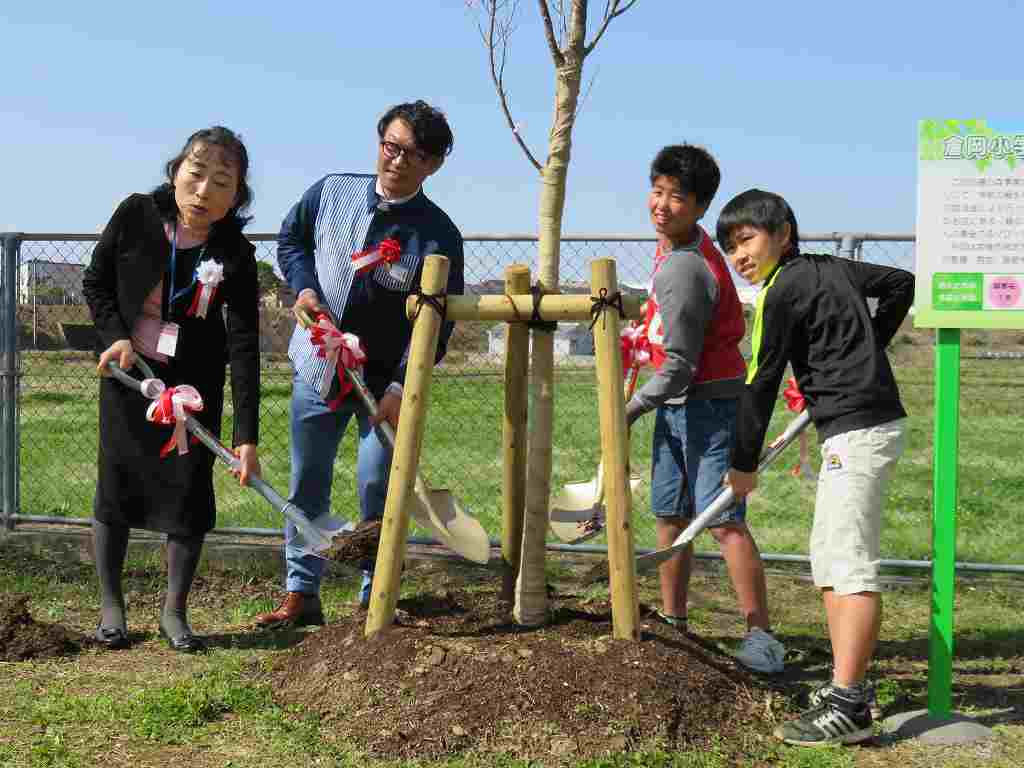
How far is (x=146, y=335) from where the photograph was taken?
422 cm

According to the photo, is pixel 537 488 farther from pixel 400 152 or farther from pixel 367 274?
pixel 400 152

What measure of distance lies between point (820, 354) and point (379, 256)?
1566 millimetres

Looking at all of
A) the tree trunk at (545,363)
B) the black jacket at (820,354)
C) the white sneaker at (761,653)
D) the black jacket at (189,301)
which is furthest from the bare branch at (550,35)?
the white sneaker at (761,653)

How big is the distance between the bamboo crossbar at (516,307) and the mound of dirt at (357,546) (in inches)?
36.3

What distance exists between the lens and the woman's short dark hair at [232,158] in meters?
4.14

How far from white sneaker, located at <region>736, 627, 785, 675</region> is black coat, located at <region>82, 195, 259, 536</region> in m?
1.93

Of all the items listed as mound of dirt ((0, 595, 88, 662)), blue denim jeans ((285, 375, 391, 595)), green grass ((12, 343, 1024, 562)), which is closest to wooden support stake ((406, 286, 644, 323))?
blue denim jeans ((285, 375, 391, 595))

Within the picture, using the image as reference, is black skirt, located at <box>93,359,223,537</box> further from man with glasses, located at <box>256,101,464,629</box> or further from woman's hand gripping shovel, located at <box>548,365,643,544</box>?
woman's hand gripping shovel, located at <box>548,365,643,544</box>

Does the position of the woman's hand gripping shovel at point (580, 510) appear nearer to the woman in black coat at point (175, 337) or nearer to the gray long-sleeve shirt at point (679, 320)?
the gray long-sleeve shirt at point (679, 320)

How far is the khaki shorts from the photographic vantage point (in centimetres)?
327

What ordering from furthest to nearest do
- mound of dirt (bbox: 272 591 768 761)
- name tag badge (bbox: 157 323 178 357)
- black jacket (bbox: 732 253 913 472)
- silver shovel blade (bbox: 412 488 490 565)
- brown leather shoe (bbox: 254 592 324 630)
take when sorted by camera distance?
1. brown leather shoe (bbox: 254 592 324 630)
2. name tag badge (bbox: 157 323 178 357)
3. silver shovel blade (bbox: 412 488 490 565)
4. black jacket (bbox: 732 253 913 472)
5. mound of dirt (bbox: 272 591 768 761)

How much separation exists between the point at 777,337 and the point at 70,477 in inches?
262

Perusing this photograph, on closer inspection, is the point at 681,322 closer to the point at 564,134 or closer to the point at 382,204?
the point at 564,134

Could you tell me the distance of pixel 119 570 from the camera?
14.3 feet
